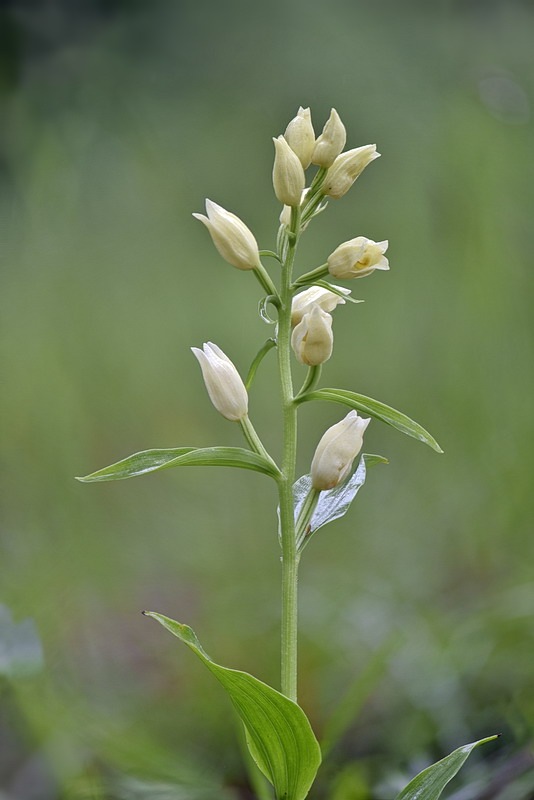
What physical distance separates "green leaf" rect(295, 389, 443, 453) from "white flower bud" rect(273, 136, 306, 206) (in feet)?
0.57

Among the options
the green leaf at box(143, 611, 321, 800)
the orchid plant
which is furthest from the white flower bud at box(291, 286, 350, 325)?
the green leaf at box(143, 611, 321, 800)

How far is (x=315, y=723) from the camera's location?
1.26 metres

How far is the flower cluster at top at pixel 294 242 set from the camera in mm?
708

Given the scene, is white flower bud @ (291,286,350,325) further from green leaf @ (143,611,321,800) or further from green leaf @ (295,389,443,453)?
green leaf @ (143,611,321,800)

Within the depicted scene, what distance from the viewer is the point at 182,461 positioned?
2.21 feet

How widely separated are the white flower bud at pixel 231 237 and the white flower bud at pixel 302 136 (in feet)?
0.29

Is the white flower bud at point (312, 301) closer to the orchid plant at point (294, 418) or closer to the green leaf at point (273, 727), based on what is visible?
the orchid plant at point (294, 418)

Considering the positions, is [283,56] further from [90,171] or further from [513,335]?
[513,335]

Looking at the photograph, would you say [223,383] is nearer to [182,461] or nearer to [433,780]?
[182,461]

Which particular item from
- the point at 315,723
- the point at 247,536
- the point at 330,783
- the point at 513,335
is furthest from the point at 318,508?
the point at 513,335

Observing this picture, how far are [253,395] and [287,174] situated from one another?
1451mm

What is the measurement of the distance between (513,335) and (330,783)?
4.15 ft

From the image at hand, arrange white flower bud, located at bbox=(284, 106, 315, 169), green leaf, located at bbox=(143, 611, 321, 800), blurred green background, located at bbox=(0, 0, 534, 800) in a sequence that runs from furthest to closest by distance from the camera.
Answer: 1. blurred green background, located at bbox=(0, 0, 534, 800)
2. white flower bud, located at bbox=(284, 106, 315, 169)
3. green leaf, located at bbox=(143, 611, 321, 800)

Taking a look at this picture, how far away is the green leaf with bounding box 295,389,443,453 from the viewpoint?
69 cm
